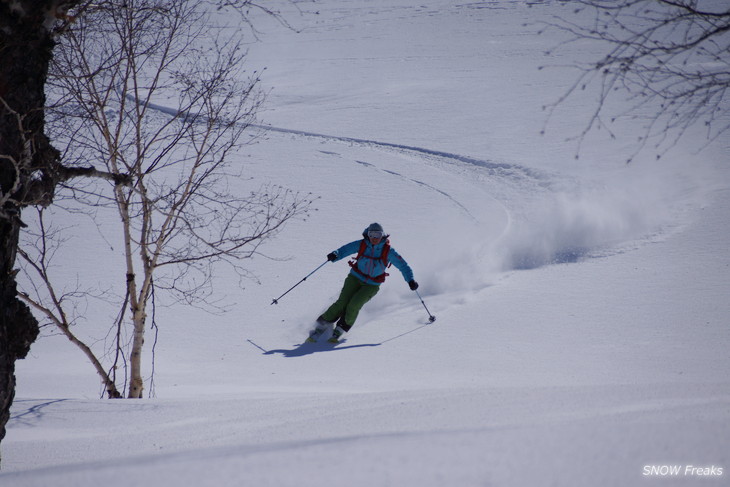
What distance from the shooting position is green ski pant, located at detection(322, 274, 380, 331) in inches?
308

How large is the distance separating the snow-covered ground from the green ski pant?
0.27 metres

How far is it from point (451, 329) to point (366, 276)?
1410mm

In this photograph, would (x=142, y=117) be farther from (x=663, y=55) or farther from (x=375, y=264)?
(x=663, y=55)

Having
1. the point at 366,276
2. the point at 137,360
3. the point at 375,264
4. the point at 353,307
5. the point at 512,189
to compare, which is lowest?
the point at 137,360

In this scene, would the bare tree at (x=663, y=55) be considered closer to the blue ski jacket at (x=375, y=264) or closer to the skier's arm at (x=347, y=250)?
the blue ski jacket at (x=375, y=264)

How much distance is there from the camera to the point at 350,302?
785cm

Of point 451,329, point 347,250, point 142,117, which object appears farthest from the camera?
point 347,250

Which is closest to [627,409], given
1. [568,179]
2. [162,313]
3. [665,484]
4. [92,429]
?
[665,484]

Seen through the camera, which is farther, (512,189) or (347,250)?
(512,189)

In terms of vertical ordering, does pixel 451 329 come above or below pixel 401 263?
below

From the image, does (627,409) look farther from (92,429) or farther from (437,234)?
(437,234)

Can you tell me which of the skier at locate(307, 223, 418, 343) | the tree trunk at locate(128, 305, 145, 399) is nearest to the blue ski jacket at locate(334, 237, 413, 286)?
the skier at locate(307, 223, 418, 343)

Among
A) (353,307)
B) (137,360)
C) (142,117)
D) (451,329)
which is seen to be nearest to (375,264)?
(353,307)

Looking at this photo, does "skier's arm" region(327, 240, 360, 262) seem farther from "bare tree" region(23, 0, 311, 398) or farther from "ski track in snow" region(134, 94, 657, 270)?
"ski track in snow" region(134, 94, 657, 270)
